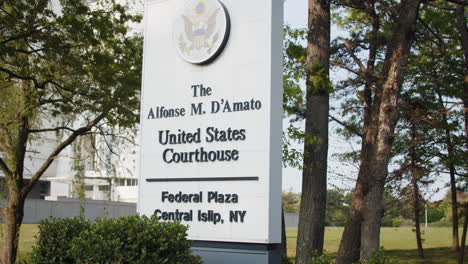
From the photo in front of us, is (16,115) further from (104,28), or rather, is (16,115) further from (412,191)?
(412,191)

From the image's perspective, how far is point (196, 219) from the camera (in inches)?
328

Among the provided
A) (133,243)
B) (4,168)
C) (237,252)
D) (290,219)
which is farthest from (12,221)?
(290,219)

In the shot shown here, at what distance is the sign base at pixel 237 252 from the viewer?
25.3 feet

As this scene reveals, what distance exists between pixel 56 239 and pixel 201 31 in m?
3.86

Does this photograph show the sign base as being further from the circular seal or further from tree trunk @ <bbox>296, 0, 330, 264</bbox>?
tree trunk @ <bbox>296, 0, 330, 264</bbox>

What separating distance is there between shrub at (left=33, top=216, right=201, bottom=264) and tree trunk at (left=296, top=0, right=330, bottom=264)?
20.3 feet

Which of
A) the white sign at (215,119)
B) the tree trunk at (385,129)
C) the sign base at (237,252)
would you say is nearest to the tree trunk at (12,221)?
the white sign at (215,119)

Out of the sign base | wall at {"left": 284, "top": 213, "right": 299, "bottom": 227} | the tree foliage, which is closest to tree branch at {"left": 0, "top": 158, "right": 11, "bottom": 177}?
the tree foliage

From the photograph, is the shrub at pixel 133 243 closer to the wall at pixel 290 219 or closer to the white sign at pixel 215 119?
the white sign at pixel 215 119

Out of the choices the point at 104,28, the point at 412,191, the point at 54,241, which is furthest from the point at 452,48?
the point at 54,241

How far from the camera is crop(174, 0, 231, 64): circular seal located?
842 centimetres

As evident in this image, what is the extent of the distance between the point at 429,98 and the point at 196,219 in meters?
16.0

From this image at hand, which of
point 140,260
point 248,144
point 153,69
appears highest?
point 153,69

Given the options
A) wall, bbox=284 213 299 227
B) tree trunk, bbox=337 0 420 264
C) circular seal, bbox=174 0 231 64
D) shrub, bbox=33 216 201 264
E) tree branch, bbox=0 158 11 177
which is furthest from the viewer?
wall, bbox=284 213 299 227
